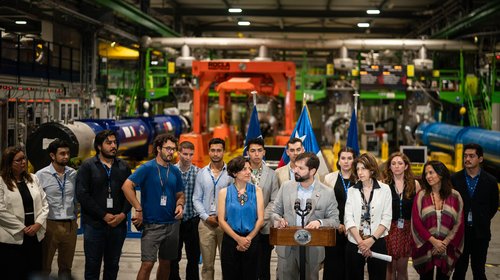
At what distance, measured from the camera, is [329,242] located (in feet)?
18.8

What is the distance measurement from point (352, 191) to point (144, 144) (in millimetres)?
12535

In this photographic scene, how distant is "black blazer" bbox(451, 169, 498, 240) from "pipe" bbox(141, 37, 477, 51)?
→ 17.4 metres

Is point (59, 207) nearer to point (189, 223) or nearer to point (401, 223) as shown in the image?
point (189, 223)

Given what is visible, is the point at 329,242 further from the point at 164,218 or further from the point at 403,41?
the point at 403,41

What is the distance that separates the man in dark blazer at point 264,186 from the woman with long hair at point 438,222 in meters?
1.49

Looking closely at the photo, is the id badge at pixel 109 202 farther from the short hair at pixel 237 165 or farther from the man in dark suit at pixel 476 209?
the man in dark suit at pixel 476 209

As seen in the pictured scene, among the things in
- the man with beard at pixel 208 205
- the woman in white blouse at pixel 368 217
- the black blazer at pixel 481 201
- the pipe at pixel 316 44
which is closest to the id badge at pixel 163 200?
the man with beard at pixel 208 205

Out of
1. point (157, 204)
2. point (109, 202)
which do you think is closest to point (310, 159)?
point (157, 204)

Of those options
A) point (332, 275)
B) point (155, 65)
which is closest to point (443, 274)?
point (332, 275)

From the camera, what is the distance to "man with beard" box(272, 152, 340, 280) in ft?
20.1

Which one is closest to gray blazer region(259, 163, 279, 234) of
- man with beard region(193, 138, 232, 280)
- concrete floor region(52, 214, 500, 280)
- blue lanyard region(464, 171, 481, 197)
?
man with beard region(193, 138, 232, 280)

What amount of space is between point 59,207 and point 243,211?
211cm

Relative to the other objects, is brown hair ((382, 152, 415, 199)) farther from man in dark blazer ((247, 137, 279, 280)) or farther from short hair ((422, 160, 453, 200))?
man in dark blazer ((247, 137, 279, 280))

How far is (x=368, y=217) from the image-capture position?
6.34 metres
